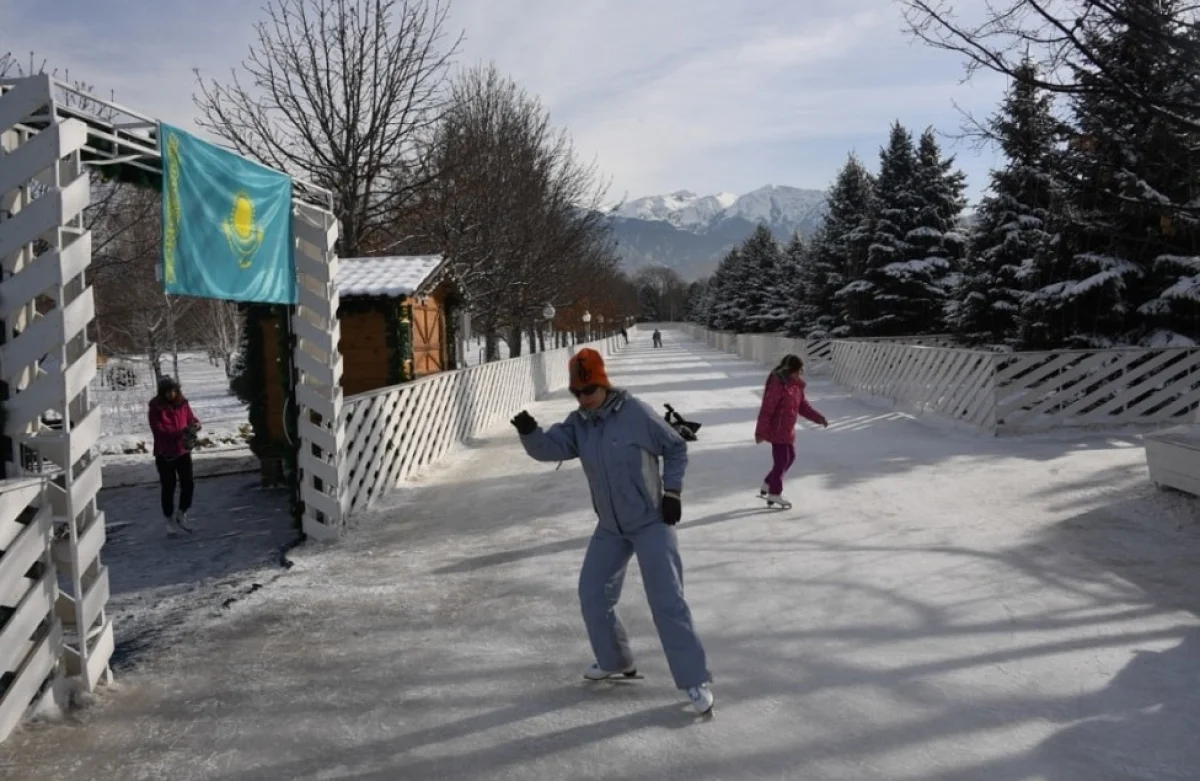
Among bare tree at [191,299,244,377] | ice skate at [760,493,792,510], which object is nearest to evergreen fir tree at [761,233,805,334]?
bare tree at [191,299,244,377]

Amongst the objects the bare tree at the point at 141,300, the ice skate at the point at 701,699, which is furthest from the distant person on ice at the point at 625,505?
the bare tree at the point at 141,300

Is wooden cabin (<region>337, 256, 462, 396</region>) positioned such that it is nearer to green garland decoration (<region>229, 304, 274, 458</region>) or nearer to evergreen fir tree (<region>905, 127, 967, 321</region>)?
green garland decoration (<region>229, 304, 274, 458</region>)

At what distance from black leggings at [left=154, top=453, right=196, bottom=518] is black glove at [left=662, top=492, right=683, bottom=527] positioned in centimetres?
633

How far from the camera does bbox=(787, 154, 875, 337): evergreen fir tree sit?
33.6m

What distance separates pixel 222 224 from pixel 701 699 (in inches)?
167

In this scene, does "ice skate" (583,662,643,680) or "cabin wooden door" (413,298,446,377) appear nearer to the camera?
"ice skate" (583,662,643,680)

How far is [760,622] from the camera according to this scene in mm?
4637

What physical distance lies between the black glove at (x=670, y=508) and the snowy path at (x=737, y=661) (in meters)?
0.82

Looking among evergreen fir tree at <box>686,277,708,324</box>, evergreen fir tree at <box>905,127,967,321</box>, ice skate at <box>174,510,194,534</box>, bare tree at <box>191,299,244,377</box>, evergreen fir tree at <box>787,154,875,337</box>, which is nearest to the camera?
ice skate at <box>174,510,194,534</box>

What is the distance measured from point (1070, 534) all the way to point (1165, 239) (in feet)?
35.7

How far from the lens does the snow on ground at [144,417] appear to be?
53.9 feet

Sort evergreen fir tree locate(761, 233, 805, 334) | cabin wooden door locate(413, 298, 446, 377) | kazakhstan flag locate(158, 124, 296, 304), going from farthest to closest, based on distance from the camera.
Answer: evergreen fir tree locate(761, 233, 805, 334), cabin wooden door locate(413, 298, 446, 377), kazakhstan flag locate(158, 124, 296, 304)

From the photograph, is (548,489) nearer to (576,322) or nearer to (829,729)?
(829,729)

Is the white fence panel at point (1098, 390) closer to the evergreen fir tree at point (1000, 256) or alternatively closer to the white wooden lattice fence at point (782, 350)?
the evergreen fir tree at point (1000, 256)
